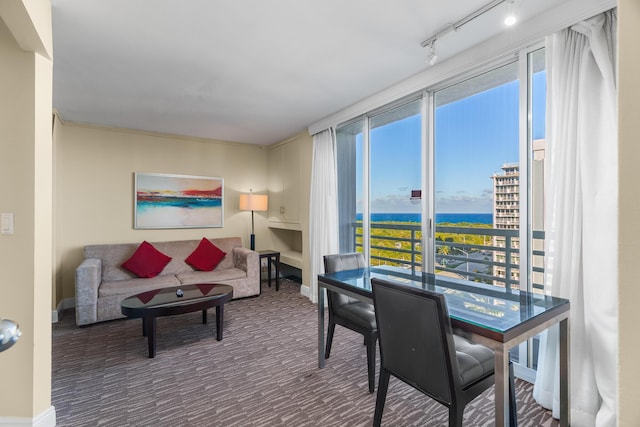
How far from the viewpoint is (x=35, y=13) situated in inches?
59.7

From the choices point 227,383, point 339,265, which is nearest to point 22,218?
point 227,383

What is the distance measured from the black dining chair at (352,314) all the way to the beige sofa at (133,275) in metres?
2.08

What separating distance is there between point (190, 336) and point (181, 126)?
116 inches

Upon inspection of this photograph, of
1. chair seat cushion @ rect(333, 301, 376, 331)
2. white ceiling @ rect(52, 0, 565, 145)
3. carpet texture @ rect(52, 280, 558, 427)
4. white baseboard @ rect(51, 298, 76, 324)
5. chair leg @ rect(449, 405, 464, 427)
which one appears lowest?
carpet texture @ rect(52, 280, 558, 427)

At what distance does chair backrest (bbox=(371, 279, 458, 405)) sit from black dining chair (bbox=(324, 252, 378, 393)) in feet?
1.31

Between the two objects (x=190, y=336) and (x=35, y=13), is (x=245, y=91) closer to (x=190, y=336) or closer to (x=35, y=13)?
(x=35, y=13)

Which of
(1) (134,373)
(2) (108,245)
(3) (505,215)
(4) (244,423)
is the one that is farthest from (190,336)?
(3) (505,215)

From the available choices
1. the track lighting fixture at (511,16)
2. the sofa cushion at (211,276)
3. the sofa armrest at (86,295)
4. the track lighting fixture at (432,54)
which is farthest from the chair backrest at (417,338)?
the sofa armrest at (86,295)

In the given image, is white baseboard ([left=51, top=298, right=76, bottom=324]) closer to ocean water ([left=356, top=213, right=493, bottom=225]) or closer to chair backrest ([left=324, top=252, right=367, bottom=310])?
chair backrest ([left=324, top=252, right=367, bottom=310])

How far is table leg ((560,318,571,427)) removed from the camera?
1679 mm

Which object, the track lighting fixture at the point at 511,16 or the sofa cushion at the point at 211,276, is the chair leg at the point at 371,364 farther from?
the sofa cushion at the point at 211,276

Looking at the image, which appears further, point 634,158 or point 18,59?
point 18,59

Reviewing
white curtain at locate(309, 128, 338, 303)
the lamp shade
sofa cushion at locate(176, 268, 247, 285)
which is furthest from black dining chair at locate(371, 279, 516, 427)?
the lamp shade

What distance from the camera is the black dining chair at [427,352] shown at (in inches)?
54.5
